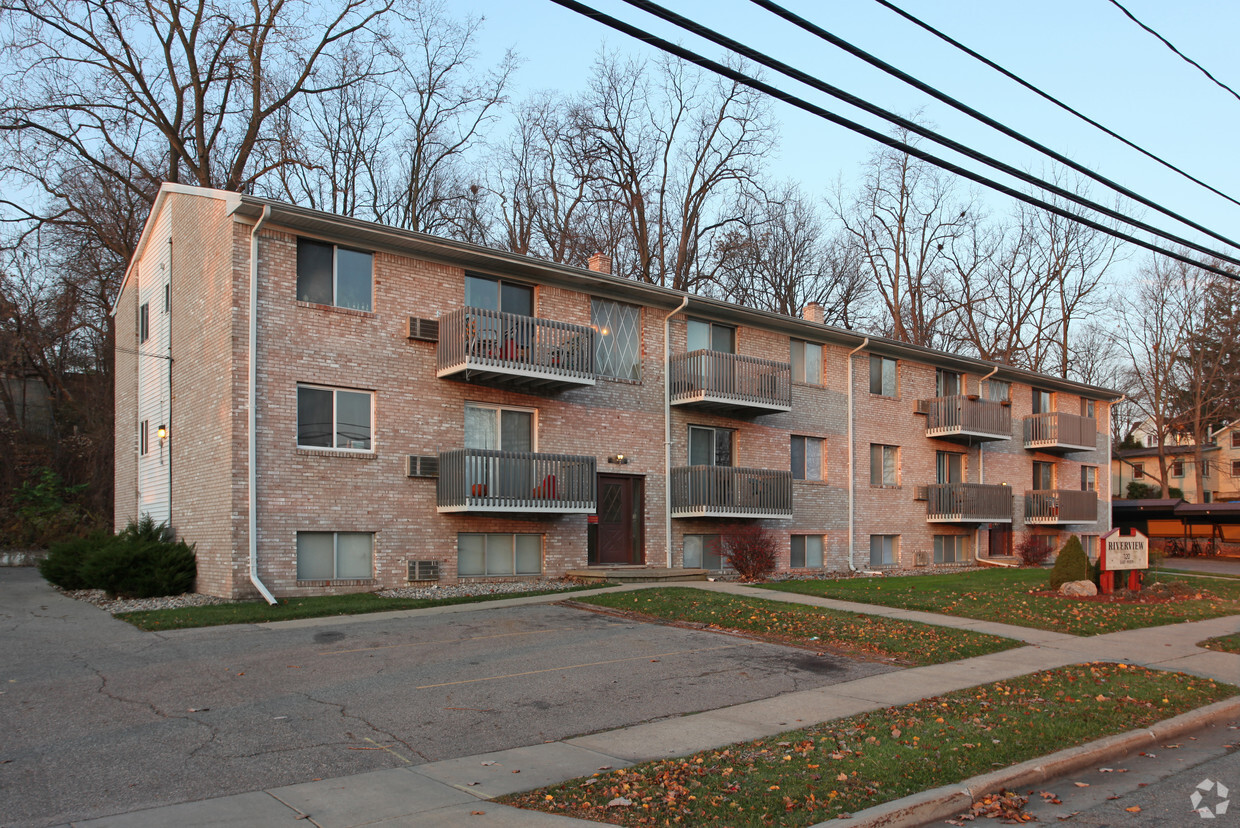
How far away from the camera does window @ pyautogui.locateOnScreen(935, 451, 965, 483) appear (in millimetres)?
29228

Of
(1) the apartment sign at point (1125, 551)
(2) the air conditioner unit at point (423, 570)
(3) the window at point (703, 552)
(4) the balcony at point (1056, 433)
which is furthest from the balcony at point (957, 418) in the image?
(2) the air conditioner unit at point (423, 570)

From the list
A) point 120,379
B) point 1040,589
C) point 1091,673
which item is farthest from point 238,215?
point 1040,589

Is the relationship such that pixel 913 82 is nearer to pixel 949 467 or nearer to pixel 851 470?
pixel 851 470

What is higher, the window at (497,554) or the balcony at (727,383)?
the balcony at (727,383)

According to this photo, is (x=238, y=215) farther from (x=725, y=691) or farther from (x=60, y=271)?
(x=60, y=271)

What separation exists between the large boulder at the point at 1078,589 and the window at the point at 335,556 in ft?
41.9

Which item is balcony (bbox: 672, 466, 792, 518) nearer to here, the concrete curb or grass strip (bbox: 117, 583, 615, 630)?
grass strip (bbox: 117, 583, 615, 630)

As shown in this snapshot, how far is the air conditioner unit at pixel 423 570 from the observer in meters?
17.5

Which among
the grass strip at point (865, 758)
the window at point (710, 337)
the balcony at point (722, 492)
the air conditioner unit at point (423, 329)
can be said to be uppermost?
the window at point (710, 337)

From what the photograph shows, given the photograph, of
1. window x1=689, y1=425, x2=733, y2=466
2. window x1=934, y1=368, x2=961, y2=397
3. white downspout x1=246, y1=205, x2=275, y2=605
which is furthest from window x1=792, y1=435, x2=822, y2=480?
white downspout x1=246, y1=205, x2=275, y2=605

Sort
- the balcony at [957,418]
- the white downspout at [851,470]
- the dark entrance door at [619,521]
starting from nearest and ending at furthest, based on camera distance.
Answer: the dark entrance door at [619,521], the white downspout at [851,470], the balcony at [957,418]

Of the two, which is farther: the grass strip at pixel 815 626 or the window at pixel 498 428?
the window at pixel 498 428

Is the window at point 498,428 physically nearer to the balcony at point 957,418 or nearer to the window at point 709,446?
the window at point 709,446

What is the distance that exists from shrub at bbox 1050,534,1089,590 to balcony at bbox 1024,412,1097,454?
49.3 feet
